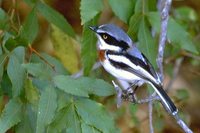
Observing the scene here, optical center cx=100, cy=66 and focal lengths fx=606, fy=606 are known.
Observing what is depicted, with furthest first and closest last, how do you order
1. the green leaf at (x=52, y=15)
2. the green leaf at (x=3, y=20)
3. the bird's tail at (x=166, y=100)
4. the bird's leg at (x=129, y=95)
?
the green leaf at (x=52, y=15) → the green leaf at (x=3, y=20) → the bird's leg at (x=129, y=95) → the bird's tail at (x=166, y=100)

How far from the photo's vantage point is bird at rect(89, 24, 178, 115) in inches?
152

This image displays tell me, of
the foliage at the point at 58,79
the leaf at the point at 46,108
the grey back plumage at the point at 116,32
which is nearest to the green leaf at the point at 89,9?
the foliage at the point at 58,79

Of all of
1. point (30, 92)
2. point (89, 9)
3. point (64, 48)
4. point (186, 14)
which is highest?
point (89, 9)

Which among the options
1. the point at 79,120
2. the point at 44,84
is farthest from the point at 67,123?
the point at 44,84

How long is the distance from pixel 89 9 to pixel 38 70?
0.54 metres

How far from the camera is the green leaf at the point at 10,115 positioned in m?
3.78

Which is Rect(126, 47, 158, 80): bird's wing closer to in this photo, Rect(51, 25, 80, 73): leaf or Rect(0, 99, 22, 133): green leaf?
Rect(0, 99, 22, 133): green leaf

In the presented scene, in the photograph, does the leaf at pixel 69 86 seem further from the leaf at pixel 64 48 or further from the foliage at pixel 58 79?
the leaf at pixel 64 48

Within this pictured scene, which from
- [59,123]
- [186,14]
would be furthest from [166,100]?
[186,14]

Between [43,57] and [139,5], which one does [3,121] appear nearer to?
[43,57]

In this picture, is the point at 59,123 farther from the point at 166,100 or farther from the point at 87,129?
the point at 166,100

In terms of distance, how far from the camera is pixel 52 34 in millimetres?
5293

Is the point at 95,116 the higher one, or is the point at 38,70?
the point at 38,70

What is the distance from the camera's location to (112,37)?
405 cm
